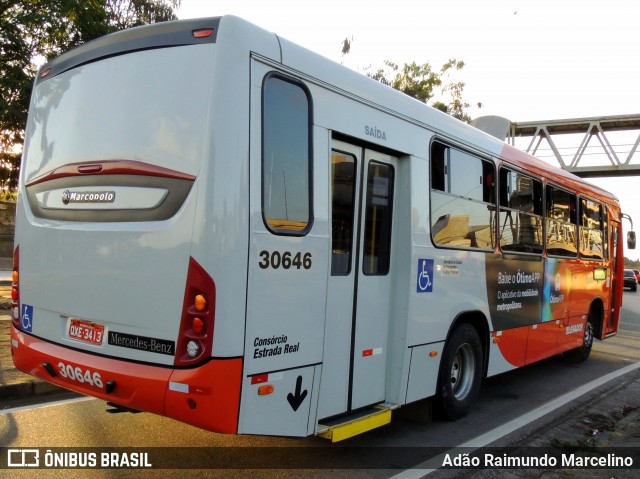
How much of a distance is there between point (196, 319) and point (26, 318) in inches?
76.6

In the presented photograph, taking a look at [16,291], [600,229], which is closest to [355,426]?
[16,291]

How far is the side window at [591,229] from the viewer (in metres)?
9.45

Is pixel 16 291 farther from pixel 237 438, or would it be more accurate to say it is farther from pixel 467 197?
pixel 467 197

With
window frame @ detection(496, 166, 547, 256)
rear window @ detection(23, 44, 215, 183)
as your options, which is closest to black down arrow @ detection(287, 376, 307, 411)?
rear window @ detection(23, 44, 215, 183)

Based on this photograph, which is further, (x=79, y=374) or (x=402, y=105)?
(x=402, y=105)

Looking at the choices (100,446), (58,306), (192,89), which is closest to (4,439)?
(100,446)

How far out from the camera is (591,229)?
984cm

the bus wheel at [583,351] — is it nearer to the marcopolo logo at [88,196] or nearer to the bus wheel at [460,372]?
the bus wheel at [460,372]

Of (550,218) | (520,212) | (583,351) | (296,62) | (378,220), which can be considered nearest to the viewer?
(296,62)

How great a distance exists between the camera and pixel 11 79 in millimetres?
9766

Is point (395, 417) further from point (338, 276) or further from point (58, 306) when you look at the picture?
point (58, 306)

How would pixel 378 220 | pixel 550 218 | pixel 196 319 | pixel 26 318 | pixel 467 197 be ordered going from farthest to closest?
1. pixel 550 218
2. pixel 467 197
3. pixel 378 220
4. pixel 26 318
5. pixel 196 319

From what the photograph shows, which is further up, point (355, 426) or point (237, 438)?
point (355, 426)

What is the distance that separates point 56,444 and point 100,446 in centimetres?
37
